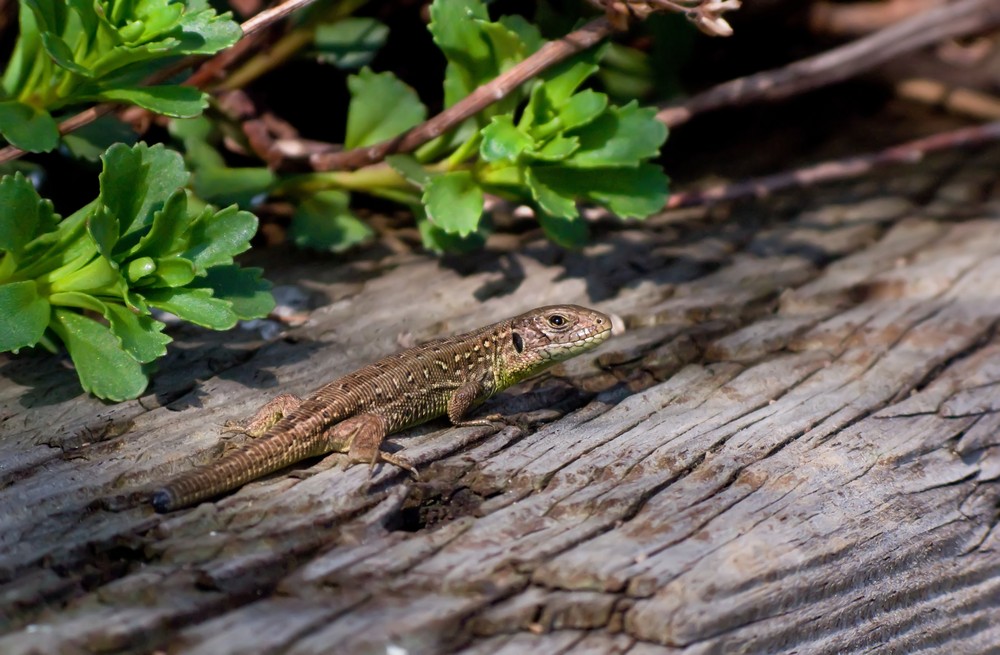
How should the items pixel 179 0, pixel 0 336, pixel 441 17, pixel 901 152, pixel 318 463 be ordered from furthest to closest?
pixel 901 152, pixel 441 17, pixel 179 0, pixel 318 463, pixel 0 336

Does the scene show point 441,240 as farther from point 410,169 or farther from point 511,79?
point 511,79

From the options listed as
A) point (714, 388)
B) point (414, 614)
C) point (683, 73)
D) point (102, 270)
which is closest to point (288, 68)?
point (683, 73)

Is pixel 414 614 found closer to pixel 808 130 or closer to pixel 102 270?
pixel 102 270

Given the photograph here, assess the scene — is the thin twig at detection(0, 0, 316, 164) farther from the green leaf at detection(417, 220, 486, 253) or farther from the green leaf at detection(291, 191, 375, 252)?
the green leaf at detection(417, 220, 486, 253)

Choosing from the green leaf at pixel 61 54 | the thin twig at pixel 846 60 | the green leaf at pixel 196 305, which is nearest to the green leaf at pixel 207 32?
the green leaf at pixel 61 54

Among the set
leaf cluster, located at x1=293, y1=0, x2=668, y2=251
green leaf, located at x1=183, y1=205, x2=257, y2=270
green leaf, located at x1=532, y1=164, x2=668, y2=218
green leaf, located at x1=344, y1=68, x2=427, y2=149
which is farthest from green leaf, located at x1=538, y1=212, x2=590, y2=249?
green leaf, located at x1=183, y1=205, x2=257, y2=270

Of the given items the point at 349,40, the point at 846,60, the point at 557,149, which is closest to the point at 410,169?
the point at 557,149

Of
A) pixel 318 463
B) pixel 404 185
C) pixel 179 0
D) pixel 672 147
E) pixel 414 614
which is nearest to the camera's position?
pixel 414 614
